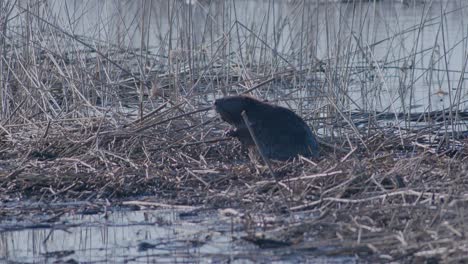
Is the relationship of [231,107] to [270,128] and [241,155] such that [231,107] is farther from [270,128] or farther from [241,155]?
[241,155]

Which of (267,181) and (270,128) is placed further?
(270,128)

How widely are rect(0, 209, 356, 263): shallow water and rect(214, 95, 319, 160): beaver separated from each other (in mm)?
1097

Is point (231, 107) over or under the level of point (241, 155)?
over

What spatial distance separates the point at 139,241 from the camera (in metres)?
4.11

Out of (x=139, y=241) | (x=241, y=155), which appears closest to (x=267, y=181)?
(x=139, y=241)

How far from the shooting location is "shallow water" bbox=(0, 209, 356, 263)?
3756 mm

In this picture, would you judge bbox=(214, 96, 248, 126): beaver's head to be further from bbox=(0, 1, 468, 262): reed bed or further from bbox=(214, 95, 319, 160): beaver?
bbox=(0, 1, 468, 262): reed bed

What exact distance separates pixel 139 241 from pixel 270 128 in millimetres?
1740

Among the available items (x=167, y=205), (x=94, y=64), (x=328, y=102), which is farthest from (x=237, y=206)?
(x=94, y=64)

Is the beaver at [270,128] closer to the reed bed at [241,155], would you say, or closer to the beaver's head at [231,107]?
the beaver's head at [231,107]

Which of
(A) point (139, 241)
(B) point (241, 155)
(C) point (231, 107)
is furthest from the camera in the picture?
(B) point (241, 155)

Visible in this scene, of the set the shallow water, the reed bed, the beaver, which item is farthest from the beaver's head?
the shallow water

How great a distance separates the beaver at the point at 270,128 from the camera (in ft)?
18.4

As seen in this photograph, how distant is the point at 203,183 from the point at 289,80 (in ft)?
10.6
